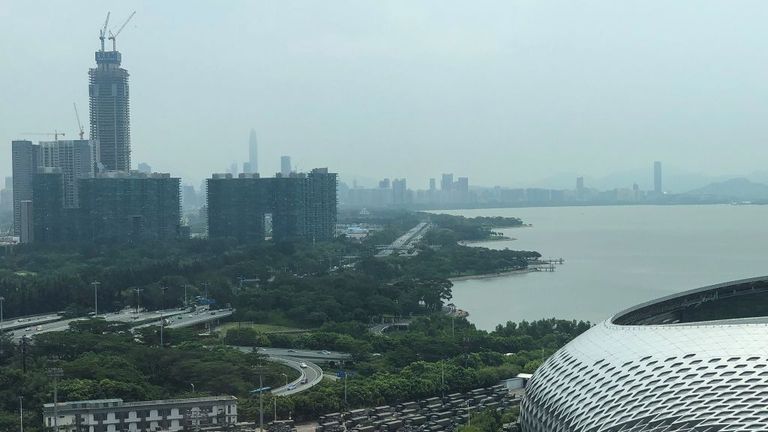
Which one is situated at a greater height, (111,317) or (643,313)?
(643,313)

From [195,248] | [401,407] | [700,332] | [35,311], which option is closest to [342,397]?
[401,407]

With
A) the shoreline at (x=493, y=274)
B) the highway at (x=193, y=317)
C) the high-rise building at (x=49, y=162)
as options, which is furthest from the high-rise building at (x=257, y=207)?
the highway at (x=193, y=317)

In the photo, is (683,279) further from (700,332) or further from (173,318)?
(700,332)

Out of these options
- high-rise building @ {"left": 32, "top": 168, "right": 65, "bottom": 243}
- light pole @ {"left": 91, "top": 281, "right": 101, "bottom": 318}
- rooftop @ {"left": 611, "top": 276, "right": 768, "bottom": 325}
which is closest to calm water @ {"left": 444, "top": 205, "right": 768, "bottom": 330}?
light pole @ {"left": 91, "top": 281, "right": 101, "bottom": 318}

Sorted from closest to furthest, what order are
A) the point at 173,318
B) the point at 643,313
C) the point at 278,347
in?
the point at 643,313 < the point at 278,347 < the point at 173,318

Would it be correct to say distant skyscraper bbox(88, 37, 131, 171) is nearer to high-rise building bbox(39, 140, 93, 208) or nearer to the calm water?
high-rise building bbox(39, 140, 93, 208)

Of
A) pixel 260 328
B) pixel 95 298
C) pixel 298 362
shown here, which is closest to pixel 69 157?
pixel 95 298
